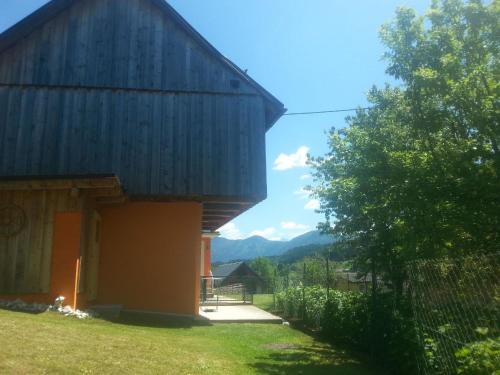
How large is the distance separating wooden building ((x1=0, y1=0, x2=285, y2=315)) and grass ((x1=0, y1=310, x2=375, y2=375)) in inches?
119

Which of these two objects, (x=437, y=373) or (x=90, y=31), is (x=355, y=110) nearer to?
(x=90, y=31)

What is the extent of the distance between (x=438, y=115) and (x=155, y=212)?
877cm

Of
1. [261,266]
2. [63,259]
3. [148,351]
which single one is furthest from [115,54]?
[261,266]

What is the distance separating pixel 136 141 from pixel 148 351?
26.4 ft

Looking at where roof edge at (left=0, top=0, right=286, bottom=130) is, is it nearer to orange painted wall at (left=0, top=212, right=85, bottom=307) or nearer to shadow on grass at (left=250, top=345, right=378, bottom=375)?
orange painted wall at (left=0, top=212, right=85, bottom=307)

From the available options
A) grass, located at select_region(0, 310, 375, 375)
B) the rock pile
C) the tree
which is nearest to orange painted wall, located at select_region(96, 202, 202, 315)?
grass, located at select_region(0, 310, 375, 375)

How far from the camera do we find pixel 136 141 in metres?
14.1

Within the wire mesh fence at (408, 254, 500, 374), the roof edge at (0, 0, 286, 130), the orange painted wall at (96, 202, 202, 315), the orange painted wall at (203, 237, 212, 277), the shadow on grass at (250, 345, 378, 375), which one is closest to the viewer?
the wire mesh fence at (408, 254, 500, 374)

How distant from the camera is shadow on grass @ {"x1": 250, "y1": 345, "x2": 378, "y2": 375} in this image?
7893 mm

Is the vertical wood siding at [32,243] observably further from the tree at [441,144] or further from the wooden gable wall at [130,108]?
the tree at [441,144]

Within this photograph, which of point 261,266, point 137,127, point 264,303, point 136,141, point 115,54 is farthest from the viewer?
point 261,266

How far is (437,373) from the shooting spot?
641cm

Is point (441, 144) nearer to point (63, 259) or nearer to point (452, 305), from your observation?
point (452, 305)

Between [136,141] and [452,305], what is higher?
[136,141]
